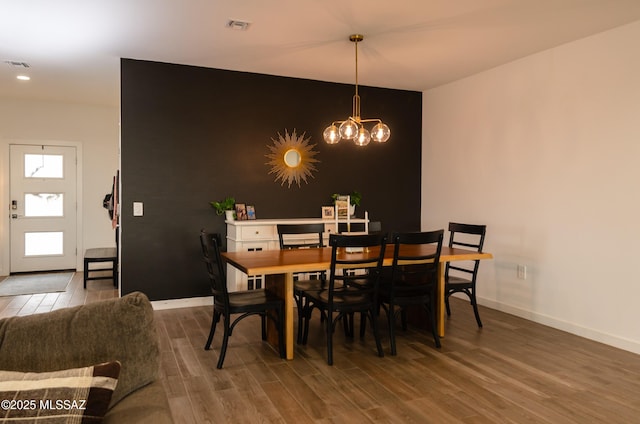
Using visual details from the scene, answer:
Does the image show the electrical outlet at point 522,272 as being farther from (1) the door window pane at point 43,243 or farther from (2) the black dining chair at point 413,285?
(1) the door window pane at point 43,243

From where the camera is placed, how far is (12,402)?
118 cm

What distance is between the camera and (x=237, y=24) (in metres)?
3.75

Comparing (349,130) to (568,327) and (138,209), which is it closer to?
(138,209)

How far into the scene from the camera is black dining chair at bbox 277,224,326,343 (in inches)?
153

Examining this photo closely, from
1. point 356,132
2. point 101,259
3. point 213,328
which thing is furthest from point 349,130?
point 101,259

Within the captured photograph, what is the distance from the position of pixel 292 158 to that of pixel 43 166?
425 centimetres

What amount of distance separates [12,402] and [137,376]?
355 mm

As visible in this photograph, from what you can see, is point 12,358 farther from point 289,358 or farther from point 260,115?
point 260,115

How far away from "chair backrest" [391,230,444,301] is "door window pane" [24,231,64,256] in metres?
5.86

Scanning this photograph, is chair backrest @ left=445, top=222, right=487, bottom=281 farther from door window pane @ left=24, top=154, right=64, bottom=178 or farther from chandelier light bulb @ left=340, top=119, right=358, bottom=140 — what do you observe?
door window pane @ left=24, top=154, right=64, bottom=178

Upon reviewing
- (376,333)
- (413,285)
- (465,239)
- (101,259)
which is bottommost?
(376,333)

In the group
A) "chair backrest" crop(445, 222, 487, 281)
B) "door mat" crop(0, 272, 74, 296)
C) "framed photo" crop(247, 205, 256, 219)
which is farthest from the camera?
"door mat" crop(0, 272, 74, 296)

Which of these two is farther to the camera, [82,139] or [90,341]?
[82,139]

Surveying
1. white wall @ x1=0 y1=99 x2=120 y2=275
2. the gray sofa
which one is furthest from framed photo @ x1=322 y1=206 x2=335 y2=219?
the gray sofa
